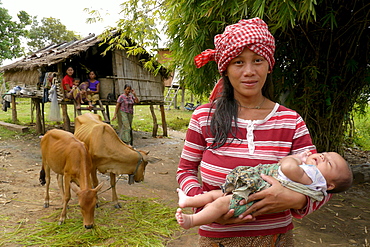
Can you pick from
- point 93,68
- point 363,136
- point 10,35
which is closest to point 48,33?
point 10,35

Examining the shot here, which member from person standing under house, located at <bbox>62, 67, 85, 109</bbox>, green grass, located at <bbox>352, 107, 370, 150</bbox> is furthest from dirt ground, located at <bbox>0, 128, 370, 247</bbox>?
person standing under house, located at <bbox>62, 67, 85, 109</bbox>

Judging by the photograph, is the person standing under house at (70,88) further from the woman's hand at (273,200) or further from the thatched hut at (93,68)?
the woman's hand at (273,200)

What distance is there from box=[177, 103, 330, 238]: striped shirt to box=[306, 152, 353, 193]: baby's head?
88 mm

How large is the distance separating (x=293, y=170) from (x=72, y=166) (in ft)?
11.6

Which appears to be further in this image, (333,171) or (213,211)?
(333,171)

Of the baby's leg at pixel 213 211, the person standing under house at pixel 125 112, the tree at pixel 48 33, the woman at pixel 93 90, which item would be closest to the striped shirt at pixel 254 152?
the baby's leg at pixel 213 211

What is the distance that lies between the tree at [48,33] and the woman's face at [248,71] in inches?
1271

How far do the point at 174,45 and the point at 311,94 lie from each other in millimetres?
2924

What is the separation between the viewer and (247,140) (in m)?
1.49

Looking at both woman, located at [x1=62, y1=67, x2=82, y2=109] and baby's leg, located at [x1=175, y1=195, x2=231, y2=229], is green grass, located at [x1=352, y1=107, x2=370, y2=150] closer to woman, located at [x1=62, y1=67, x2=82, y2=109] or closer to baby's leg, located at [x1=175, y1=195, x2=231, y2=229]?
baby's leg, located at [x1=175, y1=195, x2=231, y2=229]

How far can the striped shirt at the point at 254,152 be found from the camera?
148cm

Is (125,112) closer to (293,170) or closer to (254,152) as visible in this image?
(254,152)

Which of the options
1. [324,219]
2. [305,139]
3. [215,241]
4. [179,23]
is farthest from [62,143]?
[324,219]

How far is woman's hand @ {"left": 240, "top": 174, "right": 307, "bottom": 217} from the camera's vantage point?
1393 millimetres
